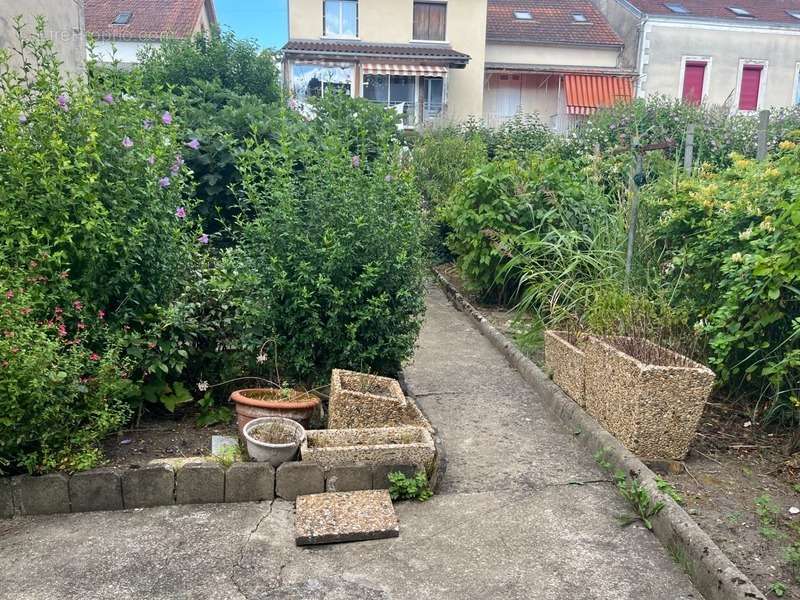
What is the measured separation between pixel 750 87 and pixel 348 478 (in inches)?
1154

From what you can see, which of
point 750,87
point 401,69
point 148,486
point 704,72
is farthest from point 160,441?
point 750,87

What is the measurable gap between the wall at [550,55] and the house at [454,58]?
4 centimetres

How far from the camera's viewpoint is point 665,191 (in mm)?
5723

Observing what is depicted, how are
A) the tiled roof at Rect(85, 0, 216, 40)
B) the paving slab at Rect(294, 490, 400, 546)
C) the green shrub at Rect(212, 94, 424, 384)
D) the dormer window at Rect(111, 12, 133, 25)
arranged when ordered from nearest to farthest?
the paving slab at Rect(294, 490, 400, 546)
the green shrub at Rect(212, 94, 424, 384)
the tiled roof at Rect(85, 0, 216, 40)
the dormer window at Rect(111, 12, 133, 25)

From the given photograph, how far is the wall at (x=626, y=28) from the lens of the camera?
25.8 meters

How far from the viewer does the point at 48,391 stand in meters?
3.18

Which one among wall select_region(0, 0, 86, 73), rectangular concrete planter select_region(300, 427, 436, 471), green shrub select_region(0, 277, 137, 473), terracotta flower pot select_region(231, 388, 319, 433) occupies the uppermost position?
wall select_region(0, 0, 86, 73)

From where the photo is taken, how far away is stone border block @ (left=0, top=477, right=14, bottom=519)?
3176mm

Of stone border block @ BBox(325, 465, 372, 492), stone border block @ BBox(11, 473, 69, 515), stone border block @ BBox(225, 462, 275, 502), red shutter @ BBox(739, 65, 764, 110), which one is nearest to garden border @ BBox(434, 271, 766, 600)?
stone border block @ BBox(325, 465, 372, 492)

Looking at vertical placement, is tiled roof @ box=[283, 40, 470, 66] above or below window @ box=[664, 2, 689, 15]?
below

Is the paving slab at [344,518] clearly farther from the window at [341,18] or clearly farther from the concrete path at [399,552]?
the window at [341,18]

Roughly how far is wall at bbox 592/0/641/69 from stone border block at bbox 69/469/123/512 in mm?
26879

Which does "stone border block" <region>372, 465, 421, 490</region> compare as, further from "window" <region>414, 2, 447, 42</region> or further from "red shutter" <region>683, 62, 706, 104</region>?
"red shutter" <region>683, 62, 706, 104</region>

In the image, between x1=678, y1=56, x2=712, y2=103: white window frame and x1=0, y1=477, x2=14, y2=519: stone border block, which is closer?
x1=0, y1=477, x2=14, y2=519: stone border block
